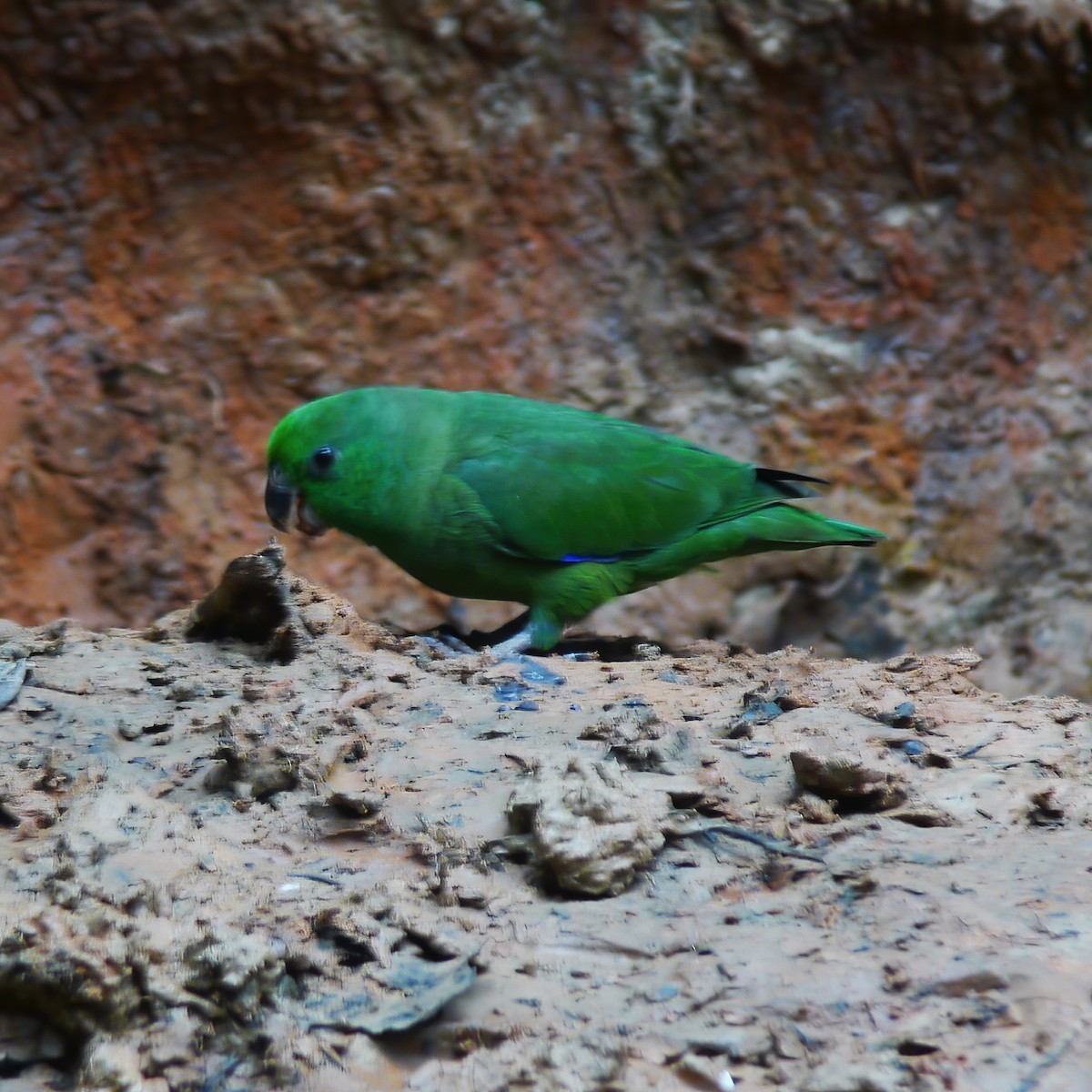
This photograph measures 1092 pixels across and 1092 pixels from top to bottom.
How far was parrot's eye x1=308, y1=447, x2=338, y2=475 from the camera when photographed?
3.88 m

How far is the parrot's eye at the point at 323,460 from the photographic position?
3.88 meters

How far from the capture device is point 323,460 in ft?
12.8

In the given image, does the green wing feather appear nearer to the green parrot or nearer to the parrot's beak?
the green parrot

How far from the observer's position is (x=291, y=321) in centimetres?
530

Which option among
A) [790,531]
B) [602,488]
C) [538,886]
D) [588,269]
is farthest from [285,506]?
[538,886]

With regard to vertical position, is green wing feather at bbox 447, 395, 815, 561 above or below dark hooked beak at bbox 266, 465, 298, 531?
above

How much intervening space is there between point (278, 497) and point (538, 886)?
7.87 ft

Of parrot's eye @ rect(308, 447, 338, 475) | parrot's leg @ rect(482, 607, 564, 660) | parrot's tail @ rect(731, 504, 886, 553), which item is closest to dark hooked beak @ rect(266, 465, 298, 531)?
parrot's eye @ rect(308, 447, 338, 475)

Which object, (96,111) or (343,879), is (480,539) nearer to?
(343,879)

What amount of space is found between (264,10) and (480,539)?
2.43 meters

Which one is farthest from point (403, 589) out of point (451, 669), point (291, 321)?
point (451, 669)

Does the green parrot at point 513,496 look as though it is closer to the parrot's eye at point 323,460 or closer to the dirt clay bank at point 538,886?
the parrot's eye at point 323,460

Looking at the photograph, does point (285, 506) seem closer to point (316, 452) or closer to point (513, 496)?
point (316, 452)

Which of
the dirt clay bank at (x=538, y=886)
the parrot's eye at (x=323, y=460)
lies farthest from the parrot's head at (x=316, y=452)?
the dirt clay bank at (x=538, y=886)
